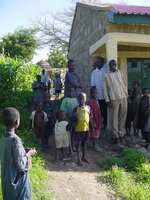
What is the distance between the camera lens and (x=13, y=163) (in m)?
2.45

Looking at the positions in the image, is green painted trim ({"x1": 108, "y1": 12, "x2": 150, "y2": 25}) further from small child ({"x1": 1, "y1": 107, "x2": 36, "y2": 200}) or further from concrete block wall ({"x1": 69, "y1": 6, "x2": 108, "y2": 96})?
small child ({"x1": 1, "y1": 107, "x2": 36, "y2": 200})

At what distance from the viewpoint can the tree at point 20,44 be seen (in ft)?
86.9

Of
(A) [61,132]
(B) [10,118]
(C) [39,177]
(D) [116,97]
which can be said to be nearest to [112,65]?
(D) [116,97]

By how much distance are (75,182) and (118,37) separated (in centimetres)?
329

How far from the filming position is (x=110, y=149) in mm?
5426

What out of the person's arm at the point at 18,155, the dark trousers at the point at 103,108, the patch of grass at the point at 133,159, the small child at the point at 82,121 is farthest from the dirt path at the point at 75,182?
the dark trousers at the point at 103,108

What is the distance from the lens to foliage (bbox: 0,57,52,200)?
3.67 meters

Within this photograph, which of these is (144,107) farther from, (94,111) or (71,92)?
(71,92)

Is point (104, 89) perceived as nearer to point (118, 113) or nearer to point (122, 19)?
point (118, 113)

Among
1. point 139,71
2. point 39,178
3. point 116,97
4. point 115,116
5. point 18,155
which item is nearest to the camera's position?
point 18,155

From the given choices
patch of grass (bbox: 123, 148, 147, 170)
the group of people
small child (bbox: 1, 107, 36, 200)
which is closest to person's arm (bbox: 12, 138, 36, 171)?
small child (bbox: 1, 107, 36, 200)

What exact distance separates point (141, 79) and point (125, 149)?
411 centimetres

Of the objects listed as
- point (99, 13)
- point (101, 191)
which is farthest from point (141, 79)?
point (101, 191)

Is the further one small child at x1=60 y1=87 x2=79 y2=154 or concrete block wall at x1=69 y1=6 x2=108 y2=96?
concrete block wall at x1=69 y1=6 x2=108 y2=96
